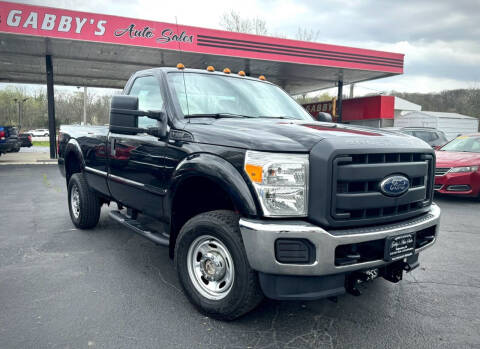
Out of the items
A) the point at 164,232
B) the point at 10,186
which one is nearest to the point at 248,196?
the point at 164,232

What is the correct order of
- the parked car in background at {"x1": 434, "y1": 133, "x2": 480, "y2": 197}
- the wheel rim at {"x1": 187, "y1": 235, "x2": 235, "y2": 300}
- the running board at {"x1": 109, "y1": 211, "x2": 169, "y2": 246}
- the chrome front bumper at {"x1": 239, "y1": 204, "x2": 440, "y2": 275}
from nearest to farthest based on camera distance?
1. the chrome front bumper at {"x1": 239, "y1": 204, "x2": 440, "y2": 275}
2. the wheel rim at {"x1": 187, "y1": 235, "x2": 235, "y2": 300}
3. the running board at {"x1": 109, "y1": 211, "x2": 169, "y2": 246}
4. the parked car in background at {"x1": 434, "y1": 133, "x2": 480, "y2": 197}

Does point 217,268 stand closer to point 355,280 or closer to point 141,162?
point 355,280

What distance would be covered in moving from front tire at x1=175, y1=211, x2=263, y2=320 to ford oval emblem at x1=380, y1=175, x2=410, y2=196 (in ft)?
3.47

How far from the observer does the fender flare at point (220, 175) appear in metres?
2.56

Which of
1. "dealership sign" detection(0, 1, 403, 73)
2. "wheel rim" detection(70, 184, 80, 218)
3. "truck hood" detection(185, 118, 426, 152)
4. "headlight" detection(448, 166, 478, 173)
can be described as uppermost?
"dealership sign" detection(0, 1, 403, 73)

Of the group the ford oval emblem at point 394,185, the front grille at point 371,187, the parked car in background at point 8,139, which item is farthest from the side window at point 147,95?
the parked car in background at point 8,139

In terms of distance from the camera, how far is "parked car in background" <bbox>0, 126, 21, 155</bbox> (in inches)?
591

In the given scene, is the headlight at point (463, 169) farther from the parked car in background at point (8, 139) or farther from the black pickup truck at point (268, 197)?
the parked car in background at point (8, 139)

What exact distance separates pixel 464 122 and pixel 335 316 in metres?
35.5

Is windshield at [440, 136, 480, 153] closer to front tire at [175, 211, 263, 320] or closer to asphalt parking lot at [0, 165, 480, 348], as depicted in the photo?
asphalt parking lot at [0, 165, 480, 348]

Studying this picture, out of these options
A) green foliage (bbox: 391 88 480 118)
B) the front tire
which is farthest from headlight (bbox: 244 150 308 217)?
green foliage (bbox: 391 88 480 118)

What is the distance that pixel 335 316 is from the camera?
3.06 m

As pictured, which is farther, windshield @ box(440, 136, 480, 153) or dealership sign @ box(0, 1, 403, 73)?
dealership sign @ box(0, 1, 403, 73)

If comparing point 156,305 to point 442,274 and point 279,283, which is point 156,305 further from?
point 442,274
